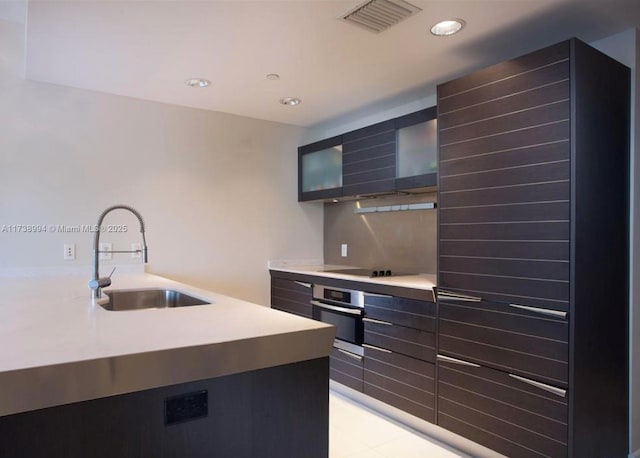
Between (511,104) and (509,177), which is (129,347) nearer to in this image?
(509,177)

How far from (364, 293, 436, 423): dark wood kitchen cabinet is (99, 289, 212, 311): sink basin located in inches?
50.6

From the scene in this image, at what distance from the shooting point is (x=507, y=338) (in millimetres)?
2051

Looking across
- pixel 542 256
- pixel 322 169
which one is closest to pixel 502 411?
pixel 542 256

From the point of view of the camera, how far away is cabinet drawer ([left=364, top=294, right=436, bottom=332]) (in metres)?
2.47

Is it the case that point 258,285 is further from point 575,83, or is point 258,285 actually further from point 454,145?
point 575,83

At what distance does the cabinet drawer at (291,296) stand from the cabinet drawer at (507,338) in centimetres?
134

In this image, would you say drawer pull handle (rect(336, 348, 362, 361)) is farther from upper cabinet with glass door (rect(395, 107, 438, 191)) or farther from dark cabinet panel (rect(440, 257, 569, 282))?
upper cabinet with glass door (rect(395, 107, 438, 191))

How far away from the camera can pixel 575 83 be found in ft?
6.01

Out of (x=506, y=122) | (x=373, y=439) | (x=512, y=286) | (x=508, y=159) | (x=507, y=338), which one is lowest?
(x=373, y=439)

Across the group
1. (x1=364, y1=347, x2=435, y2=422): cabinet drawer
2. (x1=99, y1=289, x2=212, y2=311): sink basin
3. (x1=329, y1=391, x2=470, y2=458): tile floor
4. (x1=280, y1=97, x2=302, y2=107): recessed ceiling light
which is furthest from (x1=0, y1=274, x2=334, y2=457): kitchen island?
(x1=280, y1=97, x2=302, y2=107): recessed ceiling light

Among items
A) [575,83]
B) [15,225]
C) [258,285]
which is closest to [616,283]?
[575,83]

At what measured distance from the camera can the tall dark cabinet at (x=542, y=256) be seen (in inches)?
72.5

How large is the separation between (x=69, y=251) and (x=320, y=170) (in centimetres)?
214

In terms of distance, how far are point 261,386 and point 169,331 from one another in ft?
0.95
